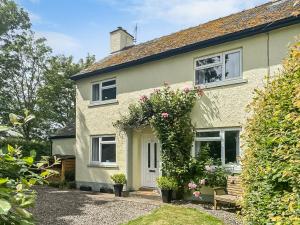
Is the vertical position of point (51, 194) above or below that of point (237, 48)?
below

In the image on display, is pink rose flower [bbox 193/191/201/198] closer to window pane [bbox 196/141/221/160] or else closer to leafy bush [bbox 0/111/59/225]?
window pane [bbox 196/141/221/160]

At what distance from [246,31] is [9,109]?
2587 centimetres

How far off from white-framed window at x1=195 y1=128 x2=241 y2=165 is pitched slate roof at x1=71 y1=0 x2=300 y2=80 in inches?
127

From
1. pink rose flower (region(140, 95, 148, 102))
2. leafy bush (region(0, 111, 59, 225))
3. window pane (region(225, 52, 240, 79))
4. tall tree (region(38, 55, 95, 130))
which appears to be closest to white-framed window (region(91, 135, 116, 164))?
pink rose flower (region(140, 95, 148, 102))

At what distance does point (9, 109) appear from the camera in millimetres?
30734

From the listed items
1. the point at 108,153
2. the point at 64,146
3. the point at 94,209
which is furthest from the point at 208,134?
the point at 64,146

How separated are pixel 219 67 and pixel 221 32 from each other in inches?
51.7

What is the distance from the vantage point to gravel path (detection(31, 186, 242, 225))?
9148mm

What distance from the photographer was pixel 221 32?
39.5ft

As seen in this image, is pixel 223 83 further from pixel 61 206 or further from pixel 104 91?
pixel 61 206

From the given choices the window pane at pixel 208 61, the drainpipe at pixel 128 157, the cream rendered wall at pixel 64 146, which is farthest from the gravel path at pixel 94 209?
the cream rendered wall at pixel 64 146

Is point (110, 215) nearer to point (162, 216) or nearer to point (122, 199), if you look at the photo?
point (162, 216)

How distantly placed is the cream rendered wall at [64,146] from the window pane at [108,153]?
6.48 metres

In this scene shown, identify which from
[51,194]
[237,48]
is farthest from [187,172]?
[51,194]
